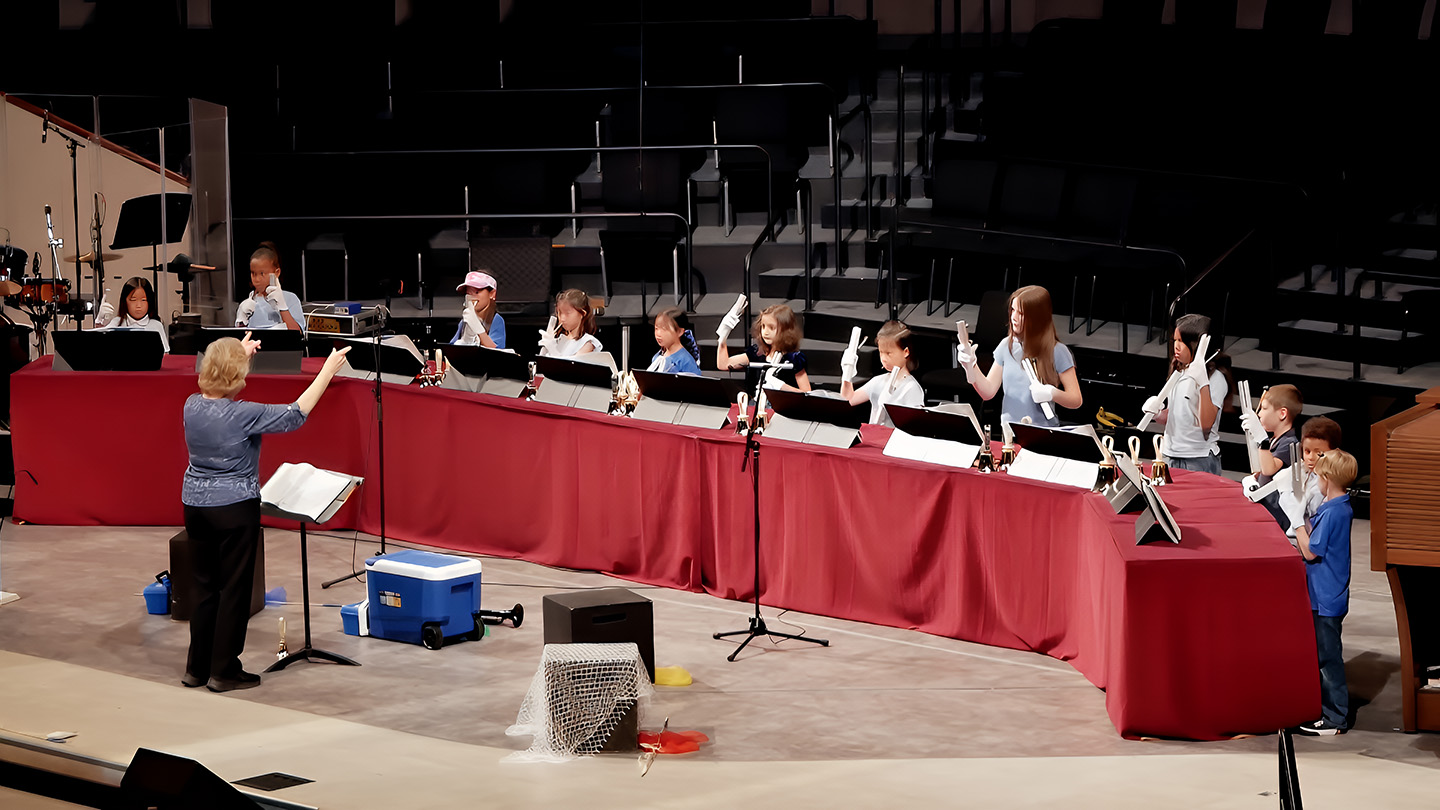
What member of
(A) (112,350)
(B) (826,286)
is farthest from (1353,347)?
(A) (112,350)

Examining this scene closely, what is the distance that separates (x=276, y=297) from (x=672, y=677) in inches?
225

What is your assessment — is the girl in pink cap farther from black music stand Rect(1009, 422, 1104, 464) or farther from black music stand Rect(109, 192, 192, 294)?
black music stand Rect(1009, 422, 1104, 464)

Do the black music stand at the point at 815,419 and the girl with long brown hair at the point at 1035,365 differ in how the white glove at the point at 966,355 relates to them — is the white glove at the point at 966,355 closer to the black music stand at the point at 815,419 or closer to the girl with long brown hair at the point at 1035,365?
the girl with long brown hair at the point at 1035,365

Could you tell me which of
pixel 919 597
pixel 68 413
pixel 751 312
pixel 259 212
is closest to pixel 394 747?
pixel 919 597

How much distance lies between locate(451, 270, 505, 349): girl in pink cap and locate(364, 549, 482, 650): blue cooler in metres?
2.76

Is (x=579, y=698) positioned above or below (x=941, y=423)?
below

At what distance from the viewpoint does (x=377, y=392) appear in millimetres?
9258

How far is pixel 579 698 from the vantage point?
627 cm

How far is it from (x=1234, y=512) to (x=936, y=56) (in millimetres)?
9296

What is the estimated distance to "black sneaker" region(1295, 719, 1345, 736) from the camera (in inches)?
261

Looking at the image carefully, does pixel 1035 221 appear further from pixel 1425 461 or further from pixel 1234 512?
pixel 1425 461

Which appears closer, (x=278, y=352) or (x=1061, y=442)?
(x=1061, y=442)

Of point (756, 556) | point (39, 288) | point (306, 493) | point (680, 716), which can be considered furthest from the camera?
point (39, 288)

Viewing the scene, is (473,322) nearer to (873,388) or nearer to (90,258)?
(873,388)
